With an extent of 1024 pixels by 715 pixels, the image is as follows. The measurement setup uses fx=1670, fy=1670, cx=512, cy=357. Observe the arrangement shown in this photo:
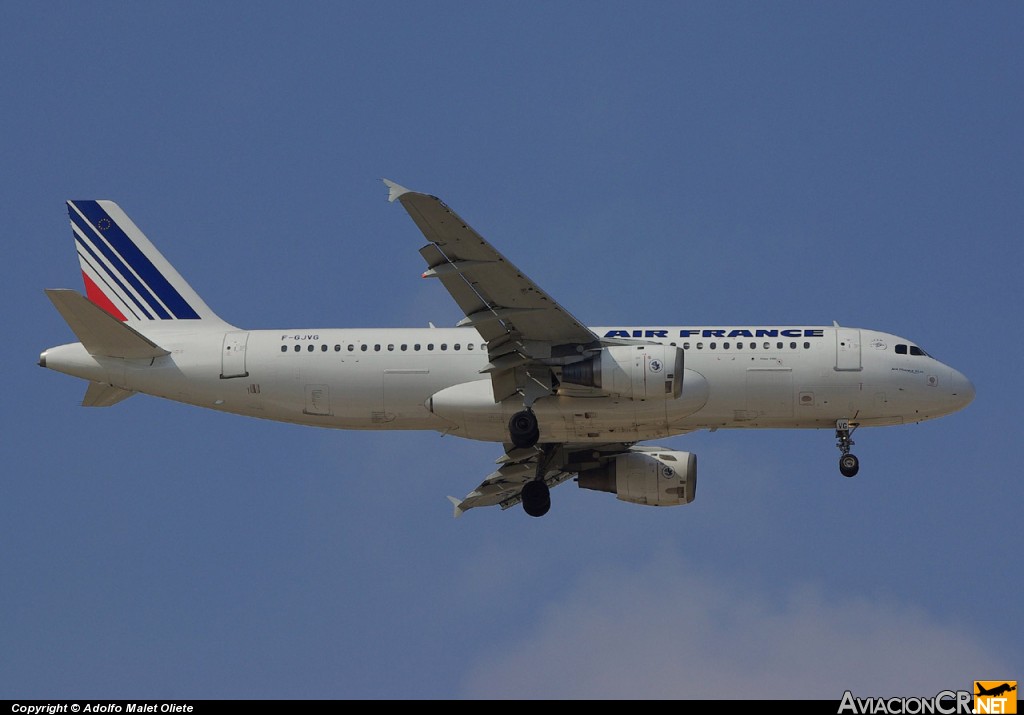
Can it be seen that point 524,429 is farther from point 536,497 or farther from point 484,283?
point 536,497

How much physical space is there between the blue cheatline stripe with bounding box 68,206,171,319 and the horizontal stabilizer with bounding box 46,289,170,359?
102 inches

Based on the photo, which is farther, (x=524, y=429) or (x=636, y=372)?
(x=524, y=429)

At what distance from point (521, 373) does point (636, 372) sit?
359 centimetres

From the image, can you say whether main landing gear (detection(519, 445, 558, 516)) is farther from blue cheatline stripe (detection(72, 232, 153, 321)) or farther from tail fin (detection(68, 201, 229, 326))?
blue cheatline stripe (detection(72, 232, 153, 321))

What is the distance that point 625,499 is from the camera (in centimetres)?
5553

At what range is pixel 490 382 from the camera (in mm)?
49312

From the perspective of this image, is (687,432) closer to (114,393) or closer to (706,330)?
(706,330)

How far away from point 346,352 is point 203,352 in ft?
15.0

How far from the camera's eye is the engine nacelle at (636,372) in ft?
155

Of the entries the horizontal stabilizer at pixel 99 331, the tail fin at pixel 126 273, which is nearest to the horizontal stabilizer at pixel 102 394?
the horizontal stabilizer at pixel 99 331

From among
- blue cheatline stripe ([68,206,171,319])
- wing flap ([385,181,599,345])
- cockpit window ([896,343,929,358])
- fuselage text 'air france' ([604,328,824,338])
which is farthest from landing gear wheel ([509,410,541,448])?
blue cheatline stripe ([68,206,171,319])

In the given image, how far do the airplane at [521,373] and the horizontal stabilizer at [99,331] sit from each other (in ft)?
0.14

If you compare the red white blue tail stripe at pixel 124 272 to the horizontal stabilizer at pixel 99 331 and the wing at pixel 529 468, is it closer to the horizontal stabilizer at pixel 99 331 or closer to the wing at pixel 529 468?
the horizontal stabilizer at pixel 99 331

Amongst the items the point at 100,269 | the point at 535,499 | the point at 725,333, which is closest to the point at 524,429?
the point at 535,499
